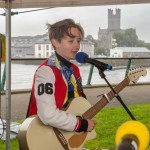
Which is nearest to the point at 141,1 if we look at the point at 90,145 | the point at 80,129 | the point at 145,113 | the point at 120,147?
the point at 80,129

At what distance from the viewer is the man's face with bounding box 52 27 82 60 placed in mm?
2199

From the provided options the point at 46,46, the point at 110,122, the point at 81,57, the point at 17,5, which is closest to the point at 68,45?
the point at 81,57

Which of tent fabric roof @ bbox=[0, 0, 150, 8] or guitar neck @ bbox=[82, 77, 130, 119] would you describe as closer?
guitar neck @ bbox=[82, 77, 130, 119]

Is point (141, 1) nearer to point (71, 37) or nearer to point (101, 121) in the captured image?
point (71, 37)

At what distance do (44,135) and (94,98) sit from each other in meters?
7.45

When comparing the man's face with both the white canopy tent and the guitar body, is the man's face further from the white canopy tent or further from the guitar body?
the white canopy tent

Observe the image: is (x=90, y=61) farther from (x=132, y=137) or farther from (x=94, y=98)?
(x=94, y=98)

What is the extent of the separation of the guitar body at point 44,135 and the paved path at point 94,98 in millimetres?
4795

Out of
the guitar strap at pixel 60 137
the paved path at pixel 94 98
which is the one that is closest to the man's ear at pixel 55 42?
the guitar strap at pixel 60 137

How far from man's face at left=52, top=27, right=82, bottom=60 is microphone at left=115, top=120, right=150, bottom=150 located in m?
1.49

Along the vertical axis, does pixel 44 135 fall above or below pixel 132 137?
below

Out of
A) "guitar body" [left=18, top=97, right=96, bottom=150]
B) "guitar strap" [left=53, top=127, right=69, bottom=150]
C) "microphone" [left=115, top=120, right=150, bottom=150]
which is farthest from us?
"guitar strap" [left=53, top=127, right=69, bottom=150]

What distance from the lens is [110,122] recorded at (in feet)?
22.1

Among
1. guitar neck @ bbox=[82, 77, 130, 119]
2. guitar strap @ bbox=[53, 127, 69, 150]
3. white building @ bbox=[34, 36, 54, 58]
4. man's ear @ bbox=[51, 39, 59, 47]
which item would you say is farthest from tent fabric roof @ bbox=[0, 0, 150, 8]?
guitar strap @ bbox=[53, 127, 69, 150]
